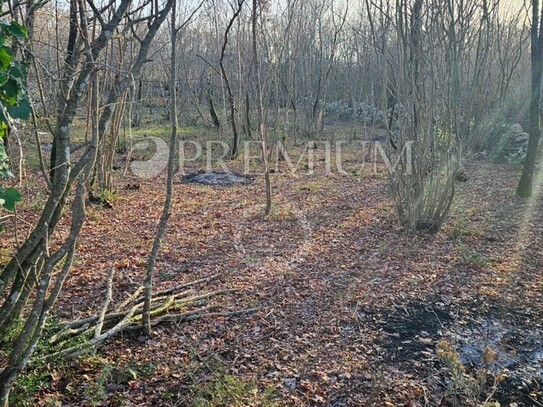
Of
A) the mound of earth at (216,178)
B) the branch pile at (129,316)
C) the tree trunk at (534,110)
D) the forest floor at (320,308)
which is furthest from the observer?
the mound of earth at (216,178)

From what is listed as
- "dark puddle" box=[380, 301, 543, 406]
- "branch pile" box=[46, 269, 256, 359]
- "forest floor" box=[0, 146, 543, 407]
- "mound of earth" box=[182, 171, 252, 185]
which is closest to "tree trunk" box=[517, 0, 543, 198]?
"forest floor" box=[0, 146, 543, 407]

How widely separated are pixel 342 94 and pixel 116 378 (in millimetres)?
24925

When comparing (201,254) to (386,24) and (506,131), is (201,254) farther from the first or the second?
(506,131)

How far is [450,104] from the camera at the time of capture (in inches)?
217

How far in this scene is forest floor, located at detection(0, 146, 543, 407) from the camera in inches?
108

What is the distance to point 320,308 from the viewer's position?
157 inches

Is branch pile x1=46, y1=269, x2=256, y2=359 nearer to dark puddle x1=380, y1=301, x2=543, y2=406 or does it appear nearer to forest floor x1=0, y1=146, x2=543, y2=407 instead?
forest floor x1=0, y1=146, x2=543, y2=407

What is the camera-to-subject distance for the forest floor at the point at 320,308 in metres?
2.75

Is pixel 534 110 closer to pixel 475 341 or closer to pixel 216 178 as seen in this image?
pixel 475 341

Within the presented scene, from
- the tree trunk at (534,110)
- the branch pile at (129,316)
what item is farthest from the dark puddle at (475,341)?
the tree trunk at (534,110)

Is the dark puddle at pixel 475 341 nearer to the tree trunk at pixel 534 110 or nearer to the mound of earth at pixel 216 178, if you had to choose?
the tree trunk at pixel 534 110

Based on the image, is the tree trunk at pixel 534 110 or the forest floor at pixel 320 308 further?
the tree trunk at pixel 534 110

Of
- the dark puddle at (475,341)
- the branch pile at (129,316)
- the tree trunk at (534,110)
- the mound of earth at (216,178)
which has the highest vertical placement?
the tree trunk at (534,110)

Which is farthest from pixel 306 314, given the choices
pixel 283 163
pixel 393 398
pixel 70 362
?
pixel 283 163
